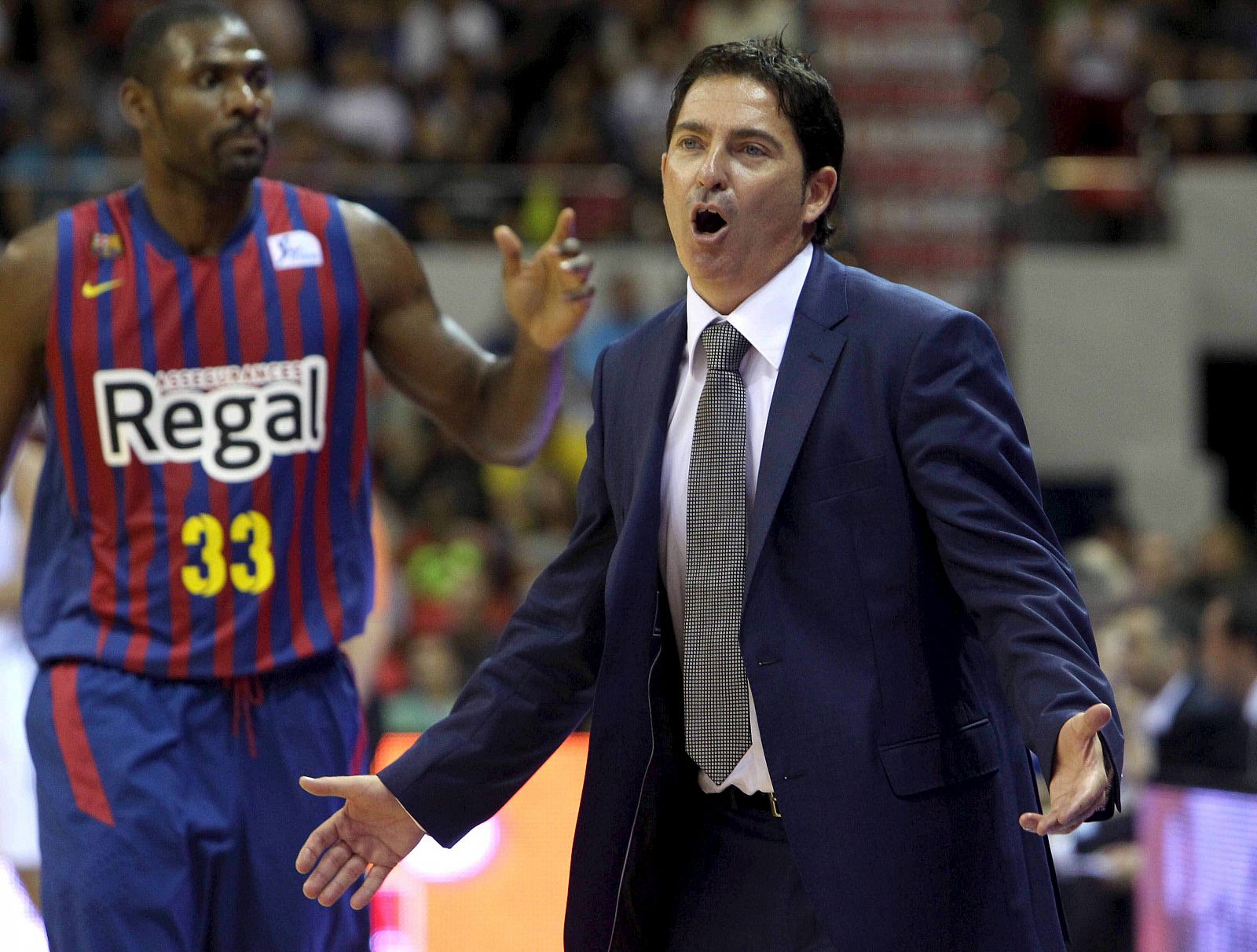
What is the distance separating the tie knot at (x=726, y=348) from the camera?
2.93 metres

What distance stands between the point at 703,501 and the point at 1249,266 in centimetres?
1134

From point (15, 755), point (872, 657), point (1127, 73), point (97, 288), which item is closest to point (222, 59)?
point (97, 288)

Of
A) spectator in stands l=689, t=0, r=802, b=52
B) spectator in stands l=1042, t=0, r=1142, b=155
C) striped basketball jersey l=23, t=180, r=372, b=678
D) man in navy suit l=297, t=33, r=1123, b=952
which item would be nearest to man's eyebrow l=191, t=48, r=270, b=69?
striped basketball jersey l=23, t=180, r=372, b=678

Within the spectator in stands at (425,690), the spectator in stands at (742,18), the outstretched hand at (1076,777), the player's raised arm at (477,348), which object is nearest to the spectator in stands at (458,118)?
the spectator in stands at (742,18)

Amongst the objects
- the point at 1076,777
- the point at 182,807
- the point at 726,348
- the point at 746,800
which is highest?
the point at 726,348

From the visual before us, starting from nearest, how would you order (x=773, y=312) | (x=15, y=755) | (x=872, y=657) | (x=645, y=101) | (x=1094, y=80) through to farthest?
(x=872, y=657) < (x=773, y=312) < (x=15, y=755) < (x=645, y=101) < (x=1094, y=80)

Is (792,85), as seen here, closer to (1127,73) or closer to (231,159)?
(231,159)

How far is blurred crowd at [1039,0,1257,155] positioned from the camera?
13008 mm

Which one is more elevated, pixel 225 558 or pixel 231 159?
pixel 231 159

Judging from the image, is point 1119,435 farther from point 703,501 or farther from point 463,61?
point 703,501

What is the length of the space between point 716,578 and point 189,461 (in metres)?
1.27

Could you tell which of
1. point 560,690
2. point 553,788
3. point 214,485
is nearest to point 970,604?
point 560,690

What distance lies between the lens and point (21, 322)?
3.60 m

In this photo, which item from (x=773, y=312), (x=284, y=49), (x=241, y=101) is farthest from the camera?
(x=284, y=49)
